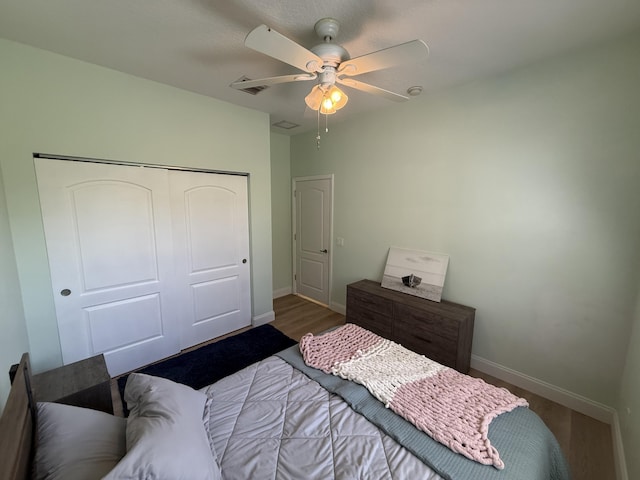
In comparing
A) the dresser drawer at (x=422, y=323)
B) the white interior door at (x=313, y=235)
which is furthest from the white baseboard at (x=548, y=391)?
the white interior door at (x=313, y=235)

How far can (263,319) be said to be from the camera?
352 cm

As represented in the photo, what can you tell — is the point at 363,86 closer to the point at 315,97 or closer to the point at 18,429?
the point at 315,97

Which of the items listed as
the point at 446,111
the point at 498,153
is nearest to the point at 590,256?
the point at 498,153

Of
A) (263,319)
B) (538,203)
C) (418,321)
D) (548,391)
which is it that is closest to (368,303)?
(418,321)

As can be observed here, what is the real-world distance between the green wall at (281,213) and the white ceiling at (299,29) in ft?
6.40

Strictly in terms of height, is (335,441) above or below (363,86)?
below

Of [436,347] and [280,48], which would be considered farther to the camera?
[436,347]

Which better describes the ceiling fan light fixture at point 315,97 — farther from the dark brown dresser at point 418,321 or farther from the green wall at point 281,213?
the green wall at point 281,213

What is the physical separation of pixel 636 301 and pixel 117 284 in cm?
400

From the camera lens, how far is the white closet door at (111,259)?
212 cm

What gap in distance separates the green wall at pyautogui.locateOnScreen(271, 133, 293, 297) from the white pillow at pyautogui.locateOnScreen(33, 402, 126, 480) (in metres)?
3.39

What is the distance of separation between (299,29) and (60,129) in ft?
6.37

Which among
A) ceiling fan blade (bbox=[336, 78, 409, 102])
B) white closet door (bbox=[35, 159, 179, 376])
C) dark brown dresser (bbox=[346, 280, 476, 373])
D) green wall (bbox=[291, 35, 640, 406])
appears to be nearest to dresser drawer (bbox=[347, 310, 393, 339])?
dark brown dresser (bbox=[346, 280, 476, 373])

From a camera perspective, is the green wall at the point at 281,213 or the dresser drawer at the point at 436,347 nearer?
the dresser drawer at the point at 436,347
